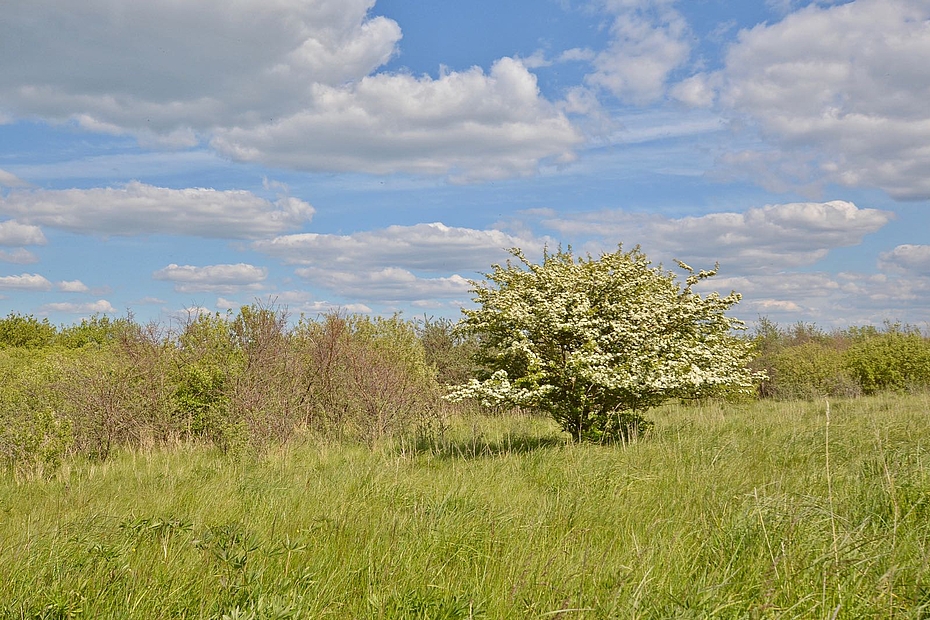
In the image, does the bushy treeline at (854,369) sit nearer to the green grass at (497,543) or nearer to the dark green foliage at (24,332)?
the green grass at (497,543)

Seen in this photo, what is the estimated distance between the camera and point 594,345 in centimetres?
1012

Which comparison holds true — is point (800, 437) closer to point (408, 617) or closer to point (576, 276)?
point (576, 276)

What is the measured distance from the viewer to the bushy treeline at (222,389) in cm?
1253

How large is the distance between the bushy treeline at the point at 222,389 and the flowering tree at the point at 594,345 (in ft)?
11.5

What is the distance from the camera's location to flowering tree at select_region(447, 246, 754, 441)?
1014 cm

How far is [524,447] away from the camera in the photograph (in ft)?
36.7

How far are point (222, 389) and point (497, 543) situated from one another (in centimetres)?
1073

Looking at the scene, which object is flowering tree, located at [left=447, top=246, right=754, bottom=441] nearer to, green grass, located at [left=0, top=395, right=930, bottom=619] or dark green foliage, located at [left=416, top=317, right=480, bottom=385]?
green grass, located at [left=0, top=395, right=930, bottom=619]

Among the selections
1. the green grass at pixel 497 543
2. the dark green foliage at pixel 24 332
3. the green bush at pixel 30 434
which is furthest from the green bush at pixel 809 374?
the dark green foliage at pixel 24 332

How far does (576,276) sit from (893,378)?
908 inches

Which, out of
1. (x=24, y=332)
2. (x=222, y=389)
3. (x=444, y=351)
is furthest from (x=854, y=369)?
(x=24, y=332)

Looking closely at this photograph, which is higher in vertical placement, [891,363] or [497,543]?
[891,363]

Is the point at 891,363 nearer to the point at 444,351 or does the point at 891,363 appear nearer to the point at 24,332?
the point at 444,351

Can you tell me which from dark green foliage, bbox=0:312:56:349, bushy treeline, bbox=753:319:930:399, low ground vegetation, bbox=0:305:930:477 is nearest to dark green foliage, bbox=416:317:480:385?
low ground vegetation, bbox=0:305:930:477
